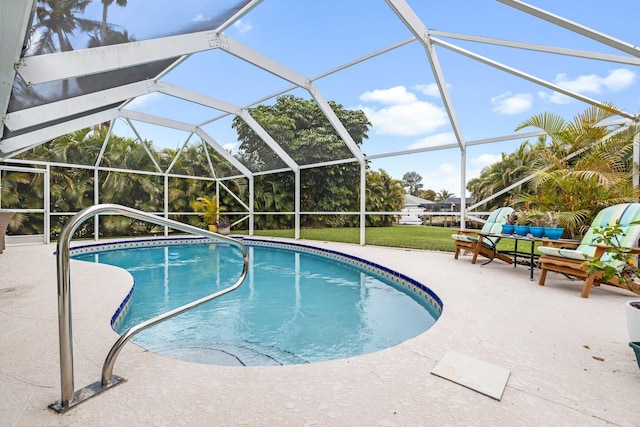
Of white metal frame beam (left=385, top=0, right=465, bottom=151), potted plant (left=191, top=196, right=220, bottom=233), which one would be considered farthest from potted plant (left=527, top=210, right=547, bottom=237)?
potted plant (left=191, top=196, right=220, bottom=233)

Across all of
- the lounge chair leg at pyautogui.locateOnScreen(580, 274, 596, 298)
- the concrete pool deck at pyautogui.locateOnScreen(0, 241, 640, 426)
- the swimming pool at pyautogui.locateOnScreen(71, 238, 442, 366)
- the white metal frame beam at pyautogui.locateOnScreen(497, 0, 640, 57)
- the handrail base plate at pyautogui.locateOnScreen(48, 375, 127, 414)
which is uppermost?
the white metal frame beam at pyautogui.locateOnScreen(497, 0, 640, 57)

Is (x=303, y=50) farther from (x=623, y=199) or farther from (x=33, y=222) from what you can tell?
(x=33, y=222)

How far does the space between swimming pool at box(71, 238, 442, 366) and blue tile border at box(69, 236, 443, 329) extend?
0.02 m

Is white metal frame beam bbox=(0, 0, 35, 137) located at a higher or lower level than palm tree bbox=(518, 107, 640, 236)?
higher

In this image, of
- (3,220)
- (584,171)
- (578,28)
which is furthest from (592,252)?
(3,220)

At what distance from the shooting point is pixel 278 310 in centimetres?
429

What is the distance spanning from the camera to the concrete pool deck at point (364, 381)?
1.52m

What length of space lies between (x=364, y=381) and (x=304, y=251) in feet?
25.5

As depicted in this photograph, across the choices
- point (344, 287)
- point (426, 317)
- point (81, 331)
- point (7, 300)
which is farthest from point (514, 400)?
point (7, 300)

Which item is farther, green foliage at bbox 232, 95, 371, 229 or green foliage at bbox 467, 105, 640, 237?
green foliage at bbox 232, 95, 371, 229

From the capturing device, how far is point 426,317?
3.78 m

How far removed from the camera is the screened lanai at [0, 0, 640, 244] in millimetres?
3902

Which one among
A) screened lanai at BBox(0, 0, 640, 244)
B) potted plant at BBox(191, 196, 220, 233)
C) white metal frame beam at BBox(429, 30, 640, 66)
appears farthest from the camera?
potted plant at BBox(191, 196, 220, 233)

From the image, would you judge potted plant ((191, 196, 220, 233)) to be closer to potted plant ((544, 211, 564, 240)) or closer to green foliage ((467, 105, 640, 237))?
green foliage ((467, 105, 640, 237))
